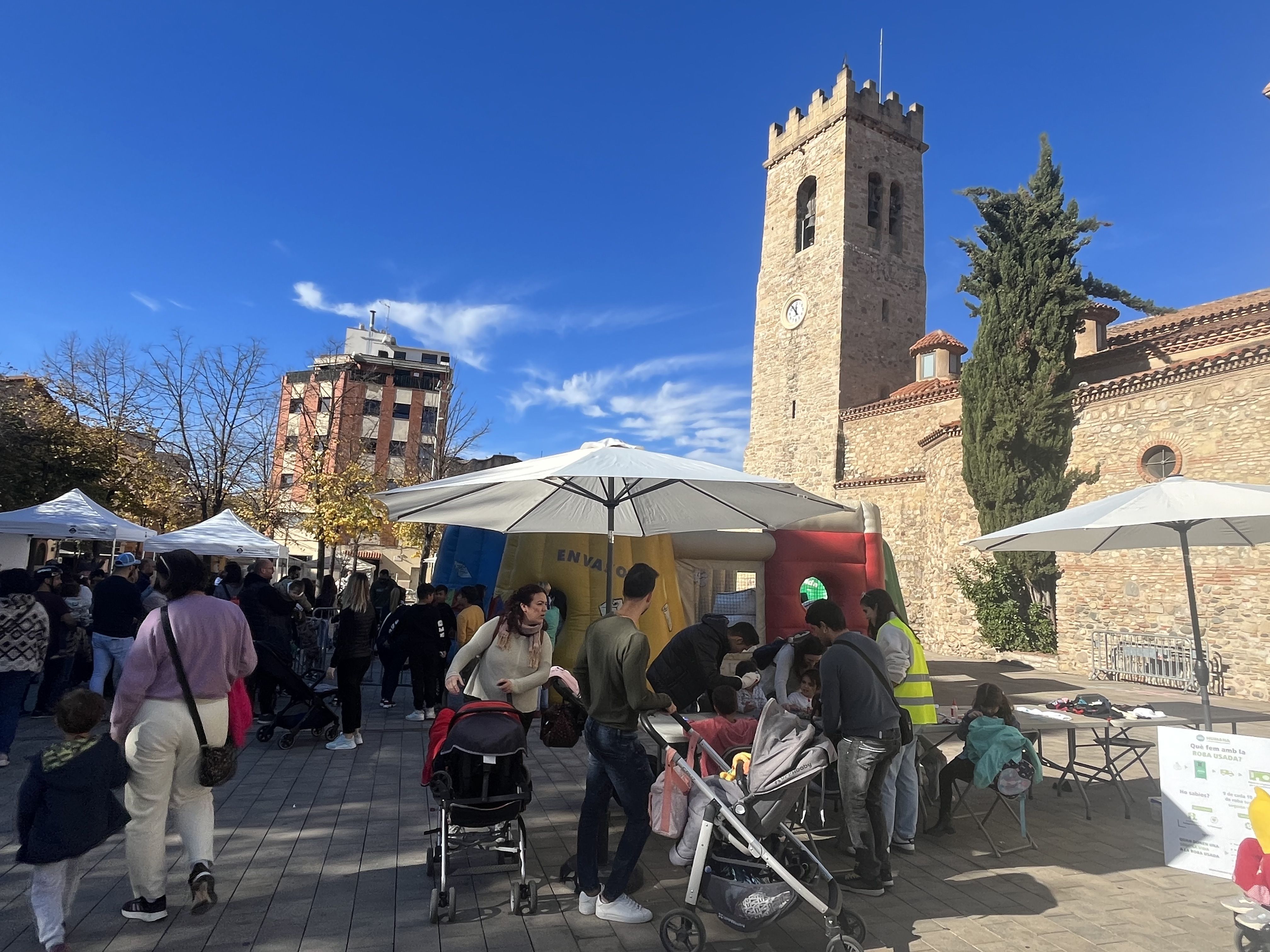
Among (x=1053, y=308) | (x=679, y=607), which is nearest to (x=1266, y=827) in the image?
(x=679, y=607)

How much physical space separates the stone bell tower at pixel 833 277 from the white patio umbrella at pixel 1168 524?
68.8ft

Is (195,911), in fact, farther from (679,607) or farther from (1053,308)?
(1053,308)

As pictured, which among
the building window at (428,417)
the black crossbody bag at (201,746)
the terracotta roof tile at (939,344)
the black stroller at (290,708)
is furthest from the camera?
the building window at (428,417)

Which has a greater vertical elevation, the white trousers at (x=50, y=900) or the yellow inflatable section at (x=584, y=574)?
the yellow inflatable section at (x=584, y=574)

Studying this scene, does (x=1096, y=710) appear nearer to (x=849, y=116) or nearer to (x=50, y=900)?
(x=50, y=900)

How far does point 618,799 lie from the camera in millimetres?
3750

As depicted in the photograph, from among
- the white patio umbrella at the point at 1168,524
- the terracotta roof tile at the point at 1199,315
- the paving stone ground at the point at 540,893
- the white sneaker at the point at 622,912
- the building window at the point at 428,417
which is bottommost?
the paving stone ground at the point at 540,893

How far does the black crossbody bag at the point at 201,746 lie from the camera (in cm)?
353

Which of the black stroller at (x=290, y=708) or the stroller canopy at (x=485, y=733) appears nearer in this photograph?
the stroller canopy at (x=485, y=733)

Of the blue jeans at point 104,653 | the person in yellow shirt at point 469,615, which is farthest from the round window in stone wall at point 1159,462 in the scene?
the blue jeans at point 104,653

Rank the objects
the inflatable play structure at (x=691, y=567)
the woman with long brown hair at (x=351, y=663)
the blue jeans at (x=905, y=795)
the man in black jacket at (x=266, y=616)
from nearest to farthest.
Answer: the blue jeans at (x=905, y=795)
the woman with long brown hair at (x=351, y=663)
the man in black jacket at (x=266, y=616)
the inflatable play structure at (x=691, y=567)

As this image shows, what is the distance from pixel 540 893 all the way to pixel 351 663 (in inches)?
154

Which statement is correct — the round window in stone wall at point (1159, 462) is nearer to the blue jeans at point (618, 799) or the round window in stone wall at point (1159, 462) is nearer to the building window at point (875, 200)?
the blue jeans at point (618, 799)

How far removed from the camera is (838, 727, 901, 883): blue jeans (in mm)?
4234
